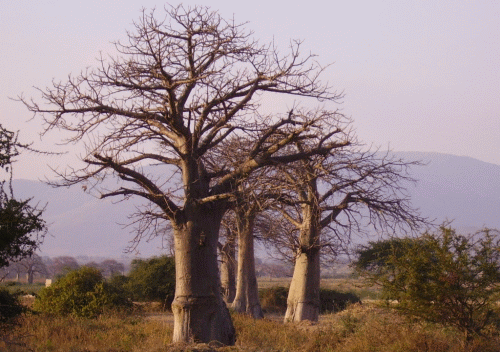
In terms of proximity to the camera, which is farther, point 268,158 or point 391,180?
point 391,180

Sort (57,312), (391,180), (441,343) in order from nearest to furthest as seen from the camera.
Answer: (441,343)
(391,180)
(57,312)

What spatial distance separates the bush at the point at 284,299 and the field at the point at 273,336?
11.5 metres

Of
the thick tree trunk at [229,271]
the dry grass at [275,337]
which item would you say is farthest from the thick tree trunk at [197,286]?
the thick tree trunk at [229,271]

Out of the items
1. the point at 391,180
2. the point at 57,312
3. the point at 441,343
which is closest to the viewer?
the point at 441,343

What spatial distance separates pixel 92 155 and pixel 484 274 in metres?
6.51

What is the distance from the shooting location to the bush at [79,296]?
659 inches

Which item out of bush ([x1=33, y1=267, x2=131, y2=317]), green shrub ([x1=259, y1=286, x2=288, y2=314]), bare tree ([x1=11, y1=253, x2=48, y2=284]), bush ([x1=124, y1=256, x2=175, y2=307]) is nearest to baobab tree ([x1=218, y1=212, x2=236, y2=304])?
green shrub ([x1=259, y1=286, x2=288, y2=314])

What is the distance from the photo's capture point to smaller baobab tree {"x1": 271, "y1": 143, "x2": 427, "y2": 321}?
14031 mm

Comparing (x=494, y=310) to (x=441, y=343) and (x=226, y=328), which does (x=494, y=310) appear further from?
(x=226, y=328)

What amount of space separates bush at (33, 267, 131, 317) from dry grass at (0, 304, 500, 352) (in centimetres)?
270

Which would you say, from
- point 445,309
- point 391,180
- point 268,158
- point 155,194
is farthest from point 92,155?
point 391,180

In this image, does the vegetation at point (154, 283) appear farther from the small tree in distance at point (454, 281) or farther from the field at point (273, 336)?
the small tree in distance at point (454, 281)

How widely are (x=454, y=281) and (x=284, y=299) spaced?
1727 centimetres

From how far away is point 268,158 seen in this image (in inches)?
396
